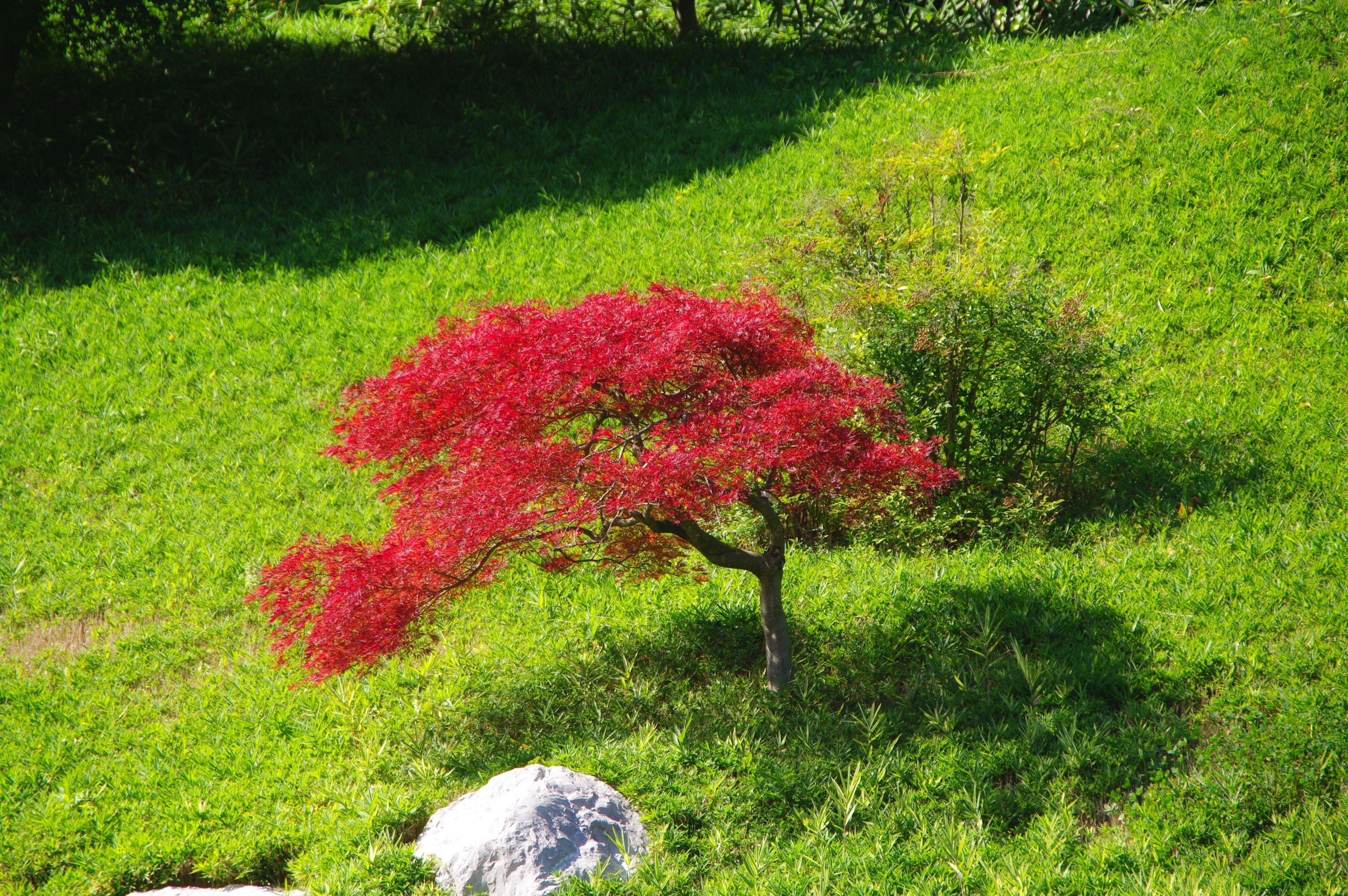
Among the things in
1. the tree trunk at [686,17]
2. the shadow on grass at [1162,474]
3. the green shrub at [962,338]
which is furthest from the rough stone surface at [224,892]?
the tree trunk at [686,17]

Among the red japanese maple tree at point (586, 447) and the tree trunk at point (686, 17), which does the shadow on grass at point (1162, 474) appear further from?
the tree trunk at point (686, 17)

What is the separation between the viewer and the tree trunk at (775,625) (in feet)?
14.9

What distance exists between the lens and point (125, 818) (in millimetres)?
4488

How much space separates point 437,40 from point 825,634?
417 inches

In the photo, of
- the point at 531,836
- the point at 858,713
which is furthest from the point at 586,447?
the point at 858,713

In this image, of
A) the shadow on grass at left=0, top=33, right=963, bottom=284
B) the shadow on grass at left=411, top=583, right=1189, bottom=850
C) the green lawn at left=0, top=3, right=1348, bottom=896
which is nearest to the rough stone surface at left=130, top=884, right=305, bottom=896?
the green lawn at left=0, top=3, right=1348, bottom=896

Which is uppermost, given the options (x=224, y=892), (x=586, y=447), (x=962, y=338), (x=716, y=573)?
(x=586, y=447)

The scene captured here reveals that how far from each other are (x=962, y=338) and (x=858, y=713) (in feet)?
6.77

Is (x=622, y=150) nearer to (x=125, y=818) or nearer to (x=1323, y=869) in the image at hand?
(x=125, y=818)

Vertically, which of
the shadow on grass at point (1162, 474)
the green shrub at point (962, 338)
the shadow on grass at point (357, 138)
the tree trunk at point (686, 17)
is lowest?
the shadow on grass at point (1162, 474)

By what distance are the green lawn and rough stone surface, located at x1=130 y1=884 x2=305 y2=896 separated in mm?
79

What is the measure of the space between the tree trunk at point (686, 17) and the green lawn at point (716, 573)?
155 centimetres

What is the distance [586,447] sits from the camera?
417 centimetres

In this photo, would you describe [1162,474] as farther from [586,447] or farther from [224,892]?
[224,892]
